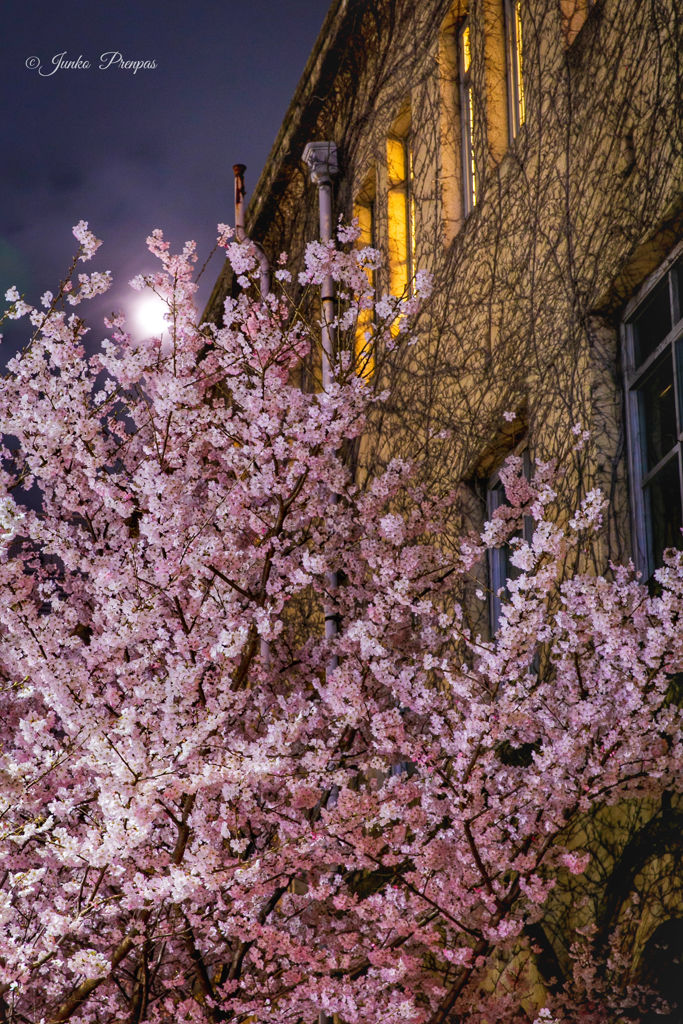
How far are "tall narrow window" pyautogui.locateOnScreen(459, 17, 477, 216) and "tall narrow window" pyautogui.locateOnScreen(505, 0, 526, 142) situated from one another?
0.61 m

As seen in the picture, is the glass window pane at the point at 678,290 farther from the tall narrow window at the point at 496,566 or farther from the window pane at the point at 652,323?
the tall narrow window at the point at 496,566

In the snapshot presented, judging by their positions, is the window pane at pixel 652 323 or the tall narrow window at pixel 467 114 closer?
the window pane at pixel 652 323

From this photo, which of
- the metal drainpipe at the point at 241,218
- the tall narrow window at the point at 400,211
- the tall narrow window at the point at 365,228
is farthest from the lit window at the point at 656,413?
the metal drainpipe at the point at 241,218

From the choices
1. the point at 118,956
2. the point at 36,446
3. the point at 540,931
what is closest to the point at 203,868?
the point at 118,956

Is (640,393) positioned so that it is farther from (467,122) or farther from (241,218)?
(241,218)

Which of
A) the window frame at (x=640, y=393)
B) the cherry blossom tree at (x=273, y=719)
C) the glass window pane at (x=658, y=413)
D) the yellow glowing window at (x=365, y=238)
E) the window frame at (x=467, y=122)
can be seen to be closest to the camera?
the cherry blossom tree at (x=273, y=719)

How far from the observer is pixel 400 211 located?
11.2 m

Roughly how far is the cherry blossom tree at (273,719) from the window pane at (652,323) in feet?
3.04

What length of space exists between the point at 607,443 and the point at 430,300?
358cm

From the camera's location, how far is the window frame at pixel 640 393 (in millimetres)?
5895

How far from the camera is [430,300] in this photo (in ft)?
31.6

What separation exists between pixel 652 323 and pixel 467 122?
393cm

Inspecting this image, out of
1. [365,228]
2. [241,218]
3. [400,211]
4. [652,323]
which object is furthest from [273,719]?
[241,218]

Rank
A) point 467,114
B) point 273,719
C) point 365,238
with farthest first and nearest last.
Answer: point 365,238, point 467,114, point 273,719
